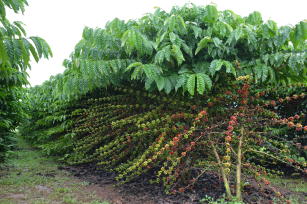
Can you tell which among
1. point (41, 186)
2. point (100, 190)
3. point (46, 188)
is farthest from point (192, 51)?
point (41, 186)

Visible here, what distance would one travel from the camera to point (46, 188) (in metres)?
4.28

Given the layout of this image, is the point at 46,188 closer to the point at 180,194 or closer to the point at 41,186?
the point at 41,186

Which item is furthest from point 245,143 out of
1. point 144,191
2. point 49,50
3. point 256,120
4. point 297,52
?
point 49,50

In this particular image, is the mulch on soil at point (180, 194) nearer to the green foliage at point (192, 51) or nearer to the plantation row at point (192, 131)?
the plantation row at point (192, 131)

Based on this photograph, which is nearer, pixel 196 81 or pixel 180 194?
pixel 196 81

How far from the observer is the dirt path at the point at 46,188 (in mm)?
3686

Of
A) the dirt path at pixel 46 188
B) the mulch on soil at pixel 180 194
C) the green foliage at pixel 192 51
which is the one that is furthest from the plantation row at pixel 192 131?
the dirt path at pixel 46 188

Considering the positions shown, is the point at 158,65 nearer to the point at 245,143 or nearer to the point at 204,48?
the point at 204,48

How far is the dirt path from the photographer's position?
12.1 ft

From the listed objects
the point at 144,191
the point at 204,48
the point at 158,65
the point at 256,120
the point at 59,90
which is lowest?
the point at 144,191

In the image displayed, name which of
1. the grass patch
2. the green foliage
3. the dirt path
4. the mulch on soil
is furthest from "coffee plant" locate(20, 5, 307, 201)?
the grass patch

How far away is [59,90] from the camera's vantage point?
13.8 feet

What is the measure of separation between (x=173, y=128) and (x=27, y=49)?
5.95 ft

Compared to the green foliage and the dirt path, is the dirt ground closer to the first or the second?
the dirt path
